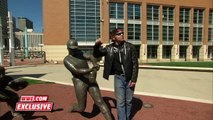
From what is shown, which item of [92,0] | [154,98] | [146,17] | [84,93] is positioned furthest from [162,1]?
[84,93]

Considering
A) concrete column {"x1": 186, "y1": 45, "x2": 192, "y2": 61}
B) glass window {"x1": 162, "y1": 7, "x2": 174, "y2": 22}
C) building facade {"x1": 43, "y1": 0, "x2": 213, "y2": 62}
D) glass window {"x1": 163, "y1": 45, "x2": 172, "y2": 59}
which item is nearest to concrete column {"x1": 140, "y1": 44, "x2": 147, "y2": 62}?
building facade {"x1": 43, "y1": 0, "x2": 213, "y2": 62}

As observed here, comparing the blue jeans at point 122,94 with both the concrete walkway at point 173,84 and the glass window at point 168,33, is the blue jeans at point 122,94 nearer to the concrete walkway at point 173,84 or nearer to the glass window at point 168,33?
the concrete walkway at point 173,84

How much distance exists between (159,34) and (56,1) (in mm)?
20907

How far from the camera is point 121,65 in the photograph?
4.79 metres

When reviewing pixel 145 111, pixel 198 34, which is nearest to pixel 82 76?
pixel 145 111

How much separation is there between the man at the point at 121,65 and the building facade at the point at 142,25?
35674mm

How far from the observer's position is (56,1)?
3969 cm

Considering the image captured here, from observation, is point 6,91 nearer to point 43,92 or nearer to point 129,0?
point 43,92

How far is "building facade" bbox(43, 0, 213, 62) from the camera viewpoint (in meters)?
39.6

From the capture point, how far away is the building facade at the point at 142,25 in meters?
39.6

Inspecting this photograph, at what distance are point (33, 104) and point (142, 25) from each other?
40270 mm

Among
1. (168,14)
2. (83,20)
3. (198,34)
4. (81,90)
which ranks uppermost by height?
(168,14)

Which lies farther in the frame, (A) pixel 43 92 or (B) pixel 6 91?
(A) pixel 43 92

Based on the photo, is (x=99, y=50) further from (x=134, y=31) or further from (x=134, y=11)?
(x=134, y=11)
